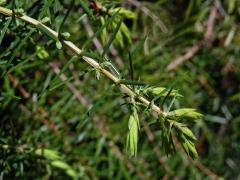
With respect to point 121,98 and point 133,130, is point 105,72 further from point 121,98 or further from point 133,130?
point 121,98

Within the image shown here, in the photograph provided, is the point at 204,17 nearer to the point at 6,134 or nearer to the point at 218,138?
the point at 218,138

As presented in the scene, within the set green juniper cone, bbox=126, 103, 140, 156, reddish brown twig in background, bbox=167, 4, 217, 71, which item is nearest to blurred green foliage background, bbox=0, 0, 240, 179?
reddish brown twig in background, bbox=167, 4, 217, 71

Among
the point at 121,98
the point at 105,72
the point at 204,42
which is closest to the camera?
the point at 105,72

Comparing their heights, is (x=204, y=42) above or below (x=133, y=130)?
above

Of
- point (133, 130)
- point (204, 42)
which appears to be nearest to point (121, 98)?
point (133, 130)

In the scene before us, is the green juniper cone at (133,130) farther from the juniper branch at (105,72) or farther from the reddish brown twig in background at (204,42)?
the reddish brown twig in background at (204,42)

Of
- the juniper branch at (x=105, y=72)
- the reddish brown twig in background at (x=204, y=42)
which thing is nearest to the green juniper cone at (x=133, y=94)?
the juniper branch at (x=105, y=72)

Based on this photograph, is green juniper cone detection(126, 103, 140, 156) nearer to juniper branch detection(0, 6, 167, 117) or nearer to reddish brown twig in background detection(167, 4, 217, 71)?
juniper branch detection(0, 6, 167, 117)

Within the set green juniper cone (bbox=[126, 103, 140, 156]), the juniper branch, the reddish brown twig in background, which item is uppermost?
the reddish brown twig in background
